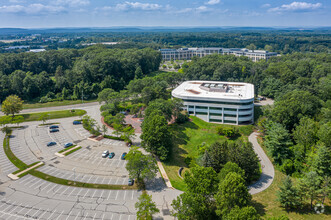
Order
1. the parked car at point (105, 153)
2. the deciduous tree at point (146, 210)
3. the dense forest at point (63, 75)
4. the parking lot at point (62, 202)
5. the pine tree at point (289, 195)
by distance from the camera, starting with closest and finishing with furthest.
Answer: the deciduous tree at point (146, 210)
the parking lot at point (62, 202)
the pine tree at point (289, 195)
the parked car at point (105, 153)
the dense forest at point (63, 75)

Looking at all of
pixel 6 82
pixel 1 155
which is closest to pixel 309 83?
pixel 1 155

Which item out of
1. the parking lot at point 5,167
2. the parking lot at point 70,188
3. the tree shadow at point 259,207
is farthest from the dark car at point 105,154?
the tree shadow at point 259,207

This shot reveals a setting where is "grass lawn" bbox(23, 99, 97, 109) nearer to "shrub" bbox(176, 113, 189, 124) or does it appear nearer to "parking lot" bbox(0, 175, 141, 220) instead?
"shrub" bbox(176, 113, 189, 124)

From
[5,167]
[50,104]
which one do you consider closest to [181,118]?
[5,167]

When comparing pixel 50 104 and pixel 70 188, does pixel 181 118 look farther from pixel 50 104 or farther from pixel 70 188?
→ pixel 50 104

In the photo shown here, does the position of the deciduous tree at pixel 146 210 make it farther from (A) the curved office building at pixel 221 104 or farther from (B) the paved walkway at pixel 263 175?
(A) the curved office building at pixel 221 104

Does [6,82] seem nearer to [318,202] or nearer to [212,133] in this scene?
[212,133]
